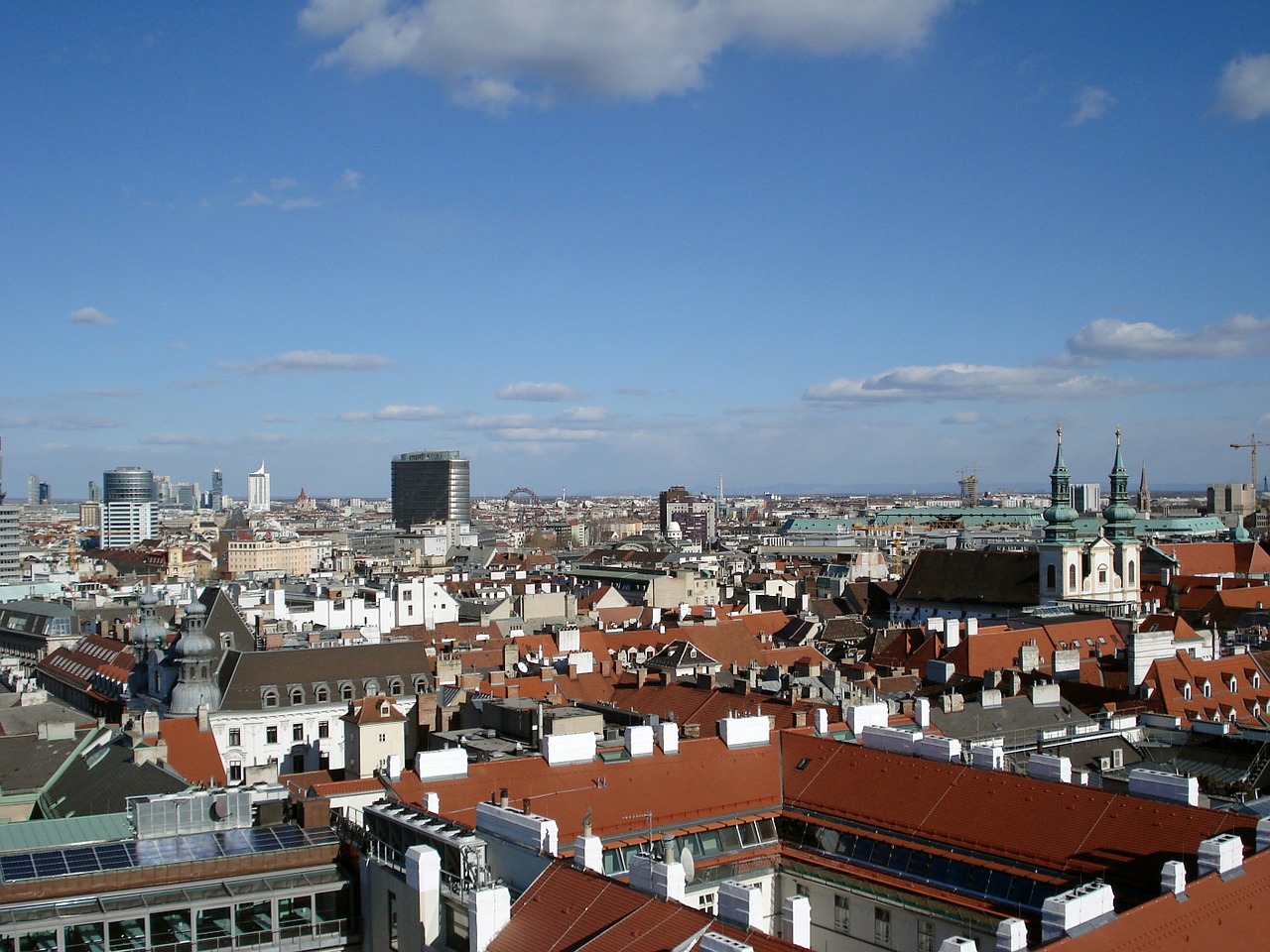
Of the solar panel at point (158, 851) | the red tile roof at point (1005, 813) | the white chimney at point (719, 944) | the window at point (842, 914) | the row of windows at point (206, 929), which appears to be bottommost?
the window at point (842, 914)

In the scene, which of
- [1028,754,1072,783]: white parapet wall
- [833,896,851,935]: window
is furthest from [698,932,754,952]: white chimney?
[1028,754,1072,783]: white parapet wall

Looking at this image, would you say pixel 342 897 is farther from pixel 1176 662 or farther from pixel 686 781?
pixel 1176 662

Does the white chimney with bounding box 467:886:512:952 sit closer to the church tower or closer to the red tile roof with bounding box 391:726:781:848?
the red tile roof with bounding box 391:726:781:848

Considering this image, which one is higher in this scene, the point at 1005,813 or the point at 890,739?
the point at 890,739

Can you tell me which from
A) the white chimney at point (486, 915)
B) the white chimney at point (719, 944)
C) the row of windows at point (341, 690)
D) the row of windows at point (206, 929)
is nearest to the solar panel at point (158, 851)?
the row of windows at point (206, 929)

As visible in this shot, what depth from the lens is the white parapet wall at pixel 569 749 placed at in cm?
2934

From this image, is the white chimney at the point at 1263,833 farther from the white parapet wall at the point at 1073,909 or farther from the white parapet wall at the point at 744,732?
the white parapet wall at the point at 744,732

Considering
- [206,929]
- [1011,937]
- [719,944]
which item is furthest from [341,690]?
[1011,937]

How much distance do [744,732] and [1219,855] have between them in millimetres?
12212

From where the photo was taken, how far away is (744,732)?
30531 millimetres

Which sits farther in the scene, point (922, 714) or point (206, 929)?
point (922, 714)

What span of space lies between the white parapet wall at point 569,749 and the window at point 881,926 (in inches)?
309

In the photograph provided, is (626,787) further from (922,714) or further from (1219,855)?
(922,714)

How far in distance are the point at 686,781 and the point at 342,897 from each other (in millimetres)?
7820
